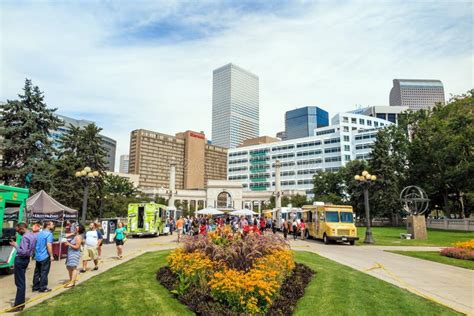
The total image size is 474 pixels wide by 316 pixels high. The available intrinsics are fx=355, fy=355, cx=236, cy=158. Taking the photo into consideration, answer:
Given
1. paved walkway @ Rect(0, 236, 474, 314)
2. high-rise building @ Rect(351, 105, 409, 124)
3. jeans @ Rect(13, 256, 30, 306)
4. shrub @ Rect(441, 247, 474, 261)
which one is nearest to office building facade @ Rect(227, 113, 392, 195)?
high-rise building @ Rect(351, 105, 409, 124)

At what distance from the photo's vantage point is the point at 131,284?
397 inches

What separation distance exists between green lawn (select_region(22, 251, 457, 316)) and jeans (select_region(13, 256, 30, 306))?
1.49ft

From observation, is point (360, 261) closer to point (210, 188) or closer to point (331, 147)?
point (210, 188)

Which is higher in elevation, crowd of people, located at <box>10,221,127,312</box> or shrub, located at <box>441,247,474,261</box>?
crowd of people, located at <box>10,221,127,312</box>

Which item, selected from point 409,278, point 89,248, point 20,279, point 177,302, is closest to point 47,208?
point 89,248

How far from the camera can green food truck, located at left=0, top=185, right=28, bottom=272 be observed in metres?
12.2

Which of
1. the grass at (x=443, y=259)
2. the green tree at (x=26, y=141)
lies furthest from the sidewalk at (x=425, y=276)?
the green tree at (x=26, y=141)

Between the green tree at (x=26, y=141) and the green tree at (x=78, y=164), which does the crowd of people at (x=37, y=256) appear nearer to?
the green tree at (x=26, y=141)

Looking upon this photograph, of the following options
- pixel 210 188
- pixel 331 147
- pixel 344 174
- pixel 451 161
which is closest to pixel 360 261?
pixel 451 161

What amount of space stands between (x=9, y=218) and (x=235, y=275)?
9409 millimetres

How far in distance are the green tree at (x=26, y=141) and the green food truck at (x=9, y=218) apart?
57.6 ft

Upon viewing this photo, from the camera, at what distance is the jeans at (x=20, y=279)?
327 inches

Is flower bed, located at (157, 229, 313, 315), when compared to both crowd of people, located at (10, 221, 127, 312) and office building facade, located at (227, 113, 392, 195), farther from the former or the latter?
office building facade, located at (227, 113, 392, 195)

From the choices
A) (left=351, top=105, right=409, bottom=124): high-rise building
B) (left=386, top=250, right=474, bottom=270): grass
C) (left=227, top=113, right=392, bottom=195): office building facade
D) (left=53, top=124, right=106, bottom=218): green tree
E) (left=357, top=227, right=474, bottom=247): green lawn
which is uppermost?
(left=351, top=105, right=409, bottom=124): high-rise building
